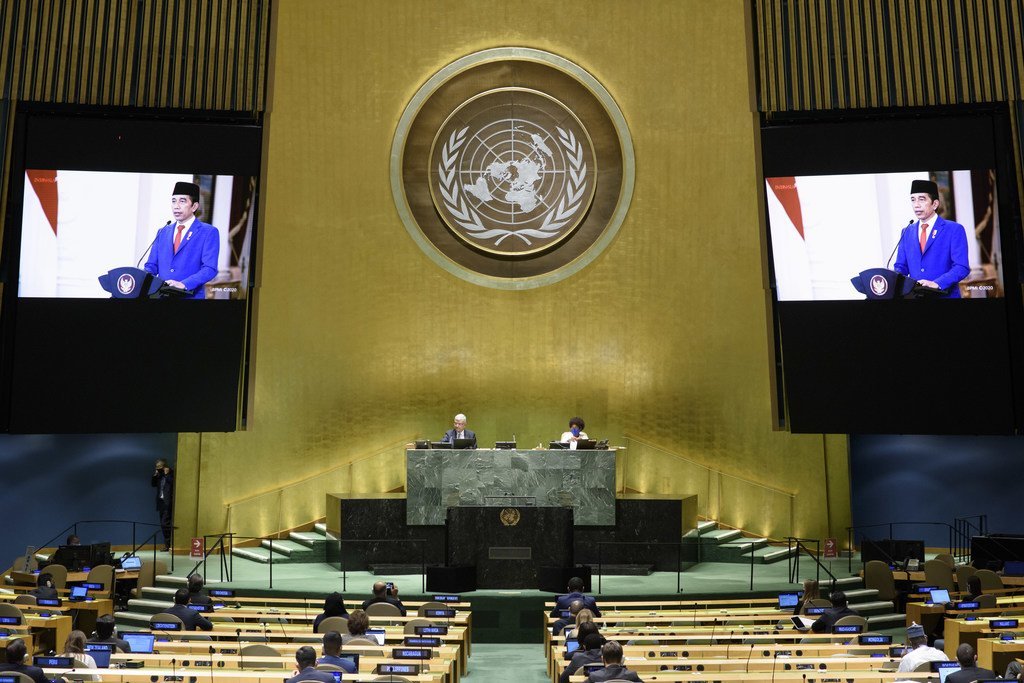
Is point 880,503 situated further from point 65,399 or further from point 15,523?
point 15,523

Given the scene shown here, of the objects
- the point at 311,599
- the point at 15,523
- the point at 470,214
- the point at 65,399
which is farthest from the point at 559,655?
the point at 15,523

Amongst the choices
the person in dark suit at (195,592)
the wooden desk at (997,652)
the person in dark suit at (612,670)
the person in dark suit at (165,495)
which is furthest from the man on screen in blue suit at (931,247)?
the person in dark suit at (165,495)

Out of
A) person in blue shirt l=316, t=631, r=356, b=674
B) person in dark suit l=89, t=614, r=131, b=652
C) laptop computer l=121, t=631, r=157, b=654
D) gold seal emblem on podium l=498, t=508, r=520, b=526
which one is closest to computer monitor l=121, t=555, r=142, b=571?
gold seal emblem on podium l=498, t=508, r=520, b=526

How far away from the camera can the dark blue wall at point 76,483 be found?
1627 cm

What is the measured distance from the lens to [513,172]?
16.4 m

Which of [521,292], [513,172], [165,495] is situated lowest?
[165,495]

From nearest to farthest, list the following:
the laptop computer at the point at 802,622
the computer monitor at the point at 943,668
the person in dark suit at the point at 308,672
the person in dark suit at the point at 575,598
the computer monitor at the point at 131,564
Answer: the person in dark suit at the point at 308,672, the computer monitor at the point at 943,668, the laptop computer at the point at 802,622, the person in dark suit at the point at 575,598, the computer monitor at the point at 131,564

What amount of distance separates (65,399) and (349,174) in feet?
16.0

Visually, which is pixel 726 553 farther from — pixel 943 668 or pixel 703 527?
pixel 943 668

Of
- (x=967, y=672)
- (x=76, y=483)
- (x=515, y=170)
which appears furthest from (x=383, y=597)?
(x=76, y=483)

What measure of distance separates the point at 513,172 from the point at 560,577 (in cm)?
653

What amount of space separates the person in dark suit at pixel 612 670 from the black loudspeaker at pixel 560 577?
5.66 meters

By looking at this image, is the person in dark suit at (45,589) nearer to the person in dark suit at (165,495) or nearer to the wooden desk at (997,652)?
the person in dark suit at (165,495)

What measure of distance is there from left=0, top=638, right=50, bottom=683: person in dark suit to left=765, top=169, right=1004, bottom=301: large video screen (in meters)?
10.2
